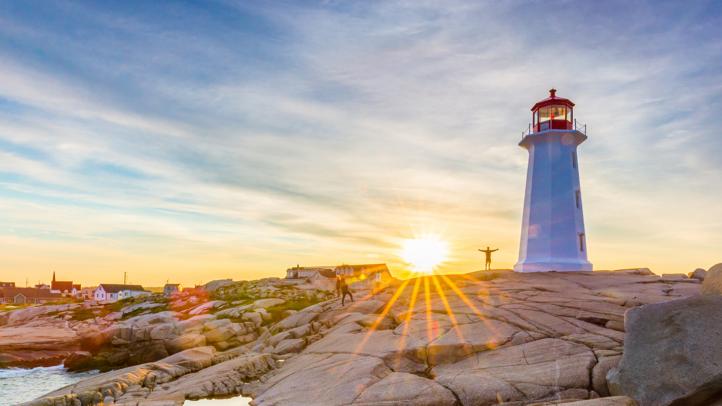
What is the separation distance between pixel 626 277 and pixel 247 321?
2639cm

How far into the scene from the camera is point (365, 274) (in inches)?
3634

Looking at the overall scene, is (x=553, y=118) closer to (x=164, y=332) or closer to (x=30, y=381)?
(x=164, y=332)

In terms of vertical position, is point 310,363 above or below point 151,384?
above

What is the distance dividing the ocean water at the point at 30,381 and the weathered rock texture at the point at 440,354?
307 inches

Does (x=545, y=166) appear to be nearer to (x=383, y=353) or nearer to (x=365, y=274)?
(x=383, y=353)

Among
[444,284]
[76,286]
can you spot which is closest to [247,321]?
[444,284]

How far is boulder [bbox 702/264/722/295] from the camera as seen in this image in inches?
519

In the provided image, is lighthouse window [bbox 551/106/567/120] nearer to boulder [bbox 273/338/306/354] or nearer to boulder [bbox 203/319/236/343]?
boulder [bbox 273/338/306/354]

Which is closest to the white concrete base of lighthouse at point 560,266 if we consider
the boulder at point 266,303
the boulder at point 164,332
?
the boulder at point 266,303

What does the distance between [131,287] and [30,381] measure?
10384 cm

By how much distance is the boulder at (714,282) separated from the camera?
1319cm

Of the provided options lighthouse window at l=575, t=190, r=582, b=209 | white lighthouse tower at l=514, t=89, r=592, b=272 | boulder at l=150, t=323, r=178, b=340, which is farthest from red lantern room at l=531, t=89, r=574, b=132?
boulder at l=150, t=323, r=178, b=340

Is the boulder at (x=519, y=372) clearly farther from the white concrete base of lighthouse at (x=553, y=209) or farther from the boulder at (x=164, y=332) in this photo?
the boulder at (x=164, y=332)

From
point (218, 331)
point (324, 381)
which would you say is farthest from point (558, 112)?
point (218, 331)
